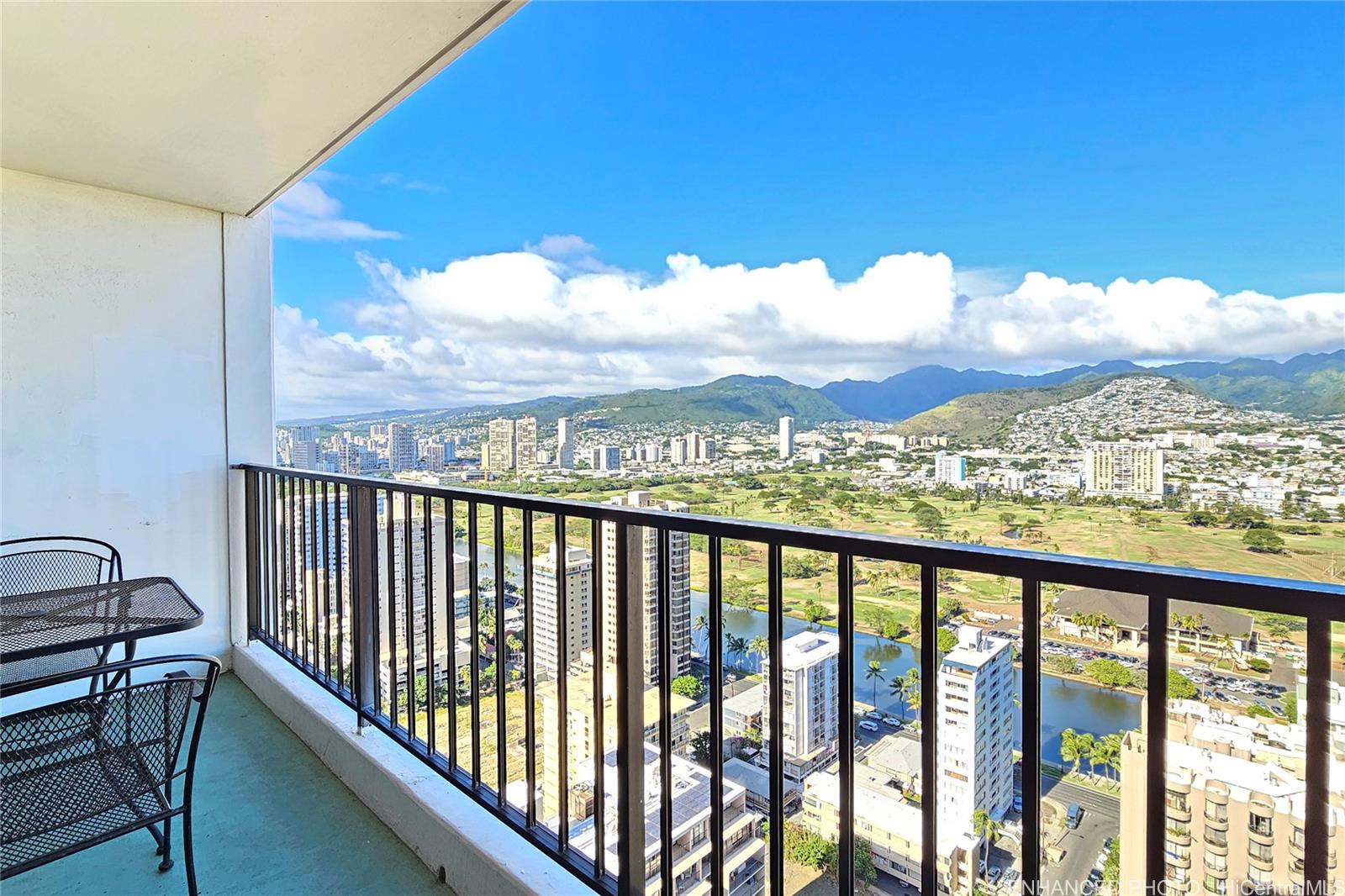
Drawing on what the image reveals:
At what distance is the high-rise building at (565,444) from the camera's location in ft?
13.6

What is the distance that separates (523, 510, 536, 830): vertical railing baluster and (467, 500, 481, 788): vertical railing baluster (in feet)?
0.74

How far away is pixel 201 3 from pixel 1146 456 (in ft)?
15.0

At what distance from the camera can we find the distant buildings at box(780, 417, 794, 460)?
4156 millimetres

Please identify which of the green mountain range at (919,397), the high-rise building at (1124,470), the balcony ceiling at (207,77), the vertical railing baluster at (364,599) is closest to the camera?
the balcony ceiling at (207,77)

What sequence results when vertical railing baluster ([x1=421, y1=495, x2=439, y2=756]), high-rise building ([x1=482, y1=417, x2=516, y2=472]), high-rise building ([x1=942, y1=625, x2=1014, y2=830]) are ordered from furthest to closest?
1. high-rise building ([x1=482, y1=417, x2=516, y2=472])
2. vertical railing baluster ([x1=421, y1=495, x2=439, y2=756])
3. high-rise building ([x1=942, y1=625, x2=1014, y2=830])

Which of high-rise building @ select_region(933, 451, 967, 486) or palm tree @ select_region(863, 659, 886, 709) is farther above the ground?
high-rise building @ select_region(933, 451, 967, 486)

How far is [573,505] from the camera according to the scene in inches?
58.6

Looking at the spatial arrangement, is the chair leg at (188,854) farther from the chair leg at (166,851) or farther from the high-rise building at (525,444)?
the high-rise building at (525,444)

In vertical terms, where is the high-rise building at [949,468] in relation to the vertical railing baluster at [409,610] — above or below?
above

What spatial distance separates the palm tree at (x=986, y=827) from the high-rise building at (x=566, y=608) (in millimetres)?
887

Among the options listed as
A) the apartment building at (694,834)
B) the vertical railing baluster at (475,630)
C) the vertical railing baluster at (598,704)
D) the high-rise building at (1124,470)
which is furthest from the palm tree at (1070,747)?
the high-rise building at (1124,470)

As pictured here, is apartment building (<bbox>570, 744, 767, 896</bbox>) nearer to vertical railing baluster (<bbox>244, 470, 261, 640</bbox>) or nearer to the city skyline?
vertical railing baluster (<bbox>244, 470, 261, 640</bbox>)

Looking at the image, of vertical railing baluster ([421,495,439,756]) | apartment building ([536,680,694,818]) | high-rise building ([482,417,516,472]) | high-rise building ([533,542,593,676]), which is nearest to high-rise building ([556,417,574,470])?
high-rise building ([482,417,516,472])

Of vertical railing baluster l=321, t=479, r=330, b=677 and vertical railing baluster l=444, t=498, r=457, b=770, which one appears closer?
vertical railing baluster l=444, t=498, r=457, b=770
